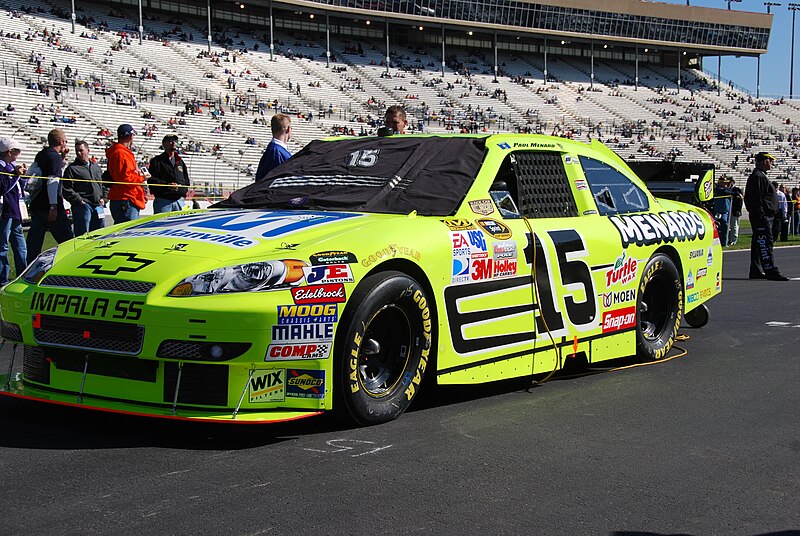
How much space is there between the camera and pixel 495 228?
209 inches

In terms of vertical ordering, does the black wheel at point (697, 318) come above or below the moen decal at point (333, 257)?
below

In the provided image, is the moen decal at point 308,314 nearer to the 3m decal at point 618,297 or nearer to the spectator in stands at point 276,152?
the 3m decal at point 618,297

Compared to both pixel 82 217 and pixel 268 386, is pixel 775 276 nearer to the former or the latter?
pixel 82 217

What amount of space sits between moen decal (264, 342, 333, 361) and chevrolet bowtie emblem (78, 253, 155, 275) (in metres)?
0.74

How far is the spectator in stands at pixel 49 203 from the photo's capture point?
408 inches

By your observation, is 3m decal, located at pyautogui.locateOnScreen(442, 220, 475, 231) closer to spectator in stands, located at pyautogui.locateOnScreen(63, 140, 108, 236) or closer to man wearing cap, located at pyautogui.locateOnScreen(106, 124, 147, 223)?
man wearing cap, located at pyautogui.locateOnScreen(106, 124, 147, 223)

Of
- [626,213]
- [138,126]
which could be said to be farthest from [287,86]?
[626,213]

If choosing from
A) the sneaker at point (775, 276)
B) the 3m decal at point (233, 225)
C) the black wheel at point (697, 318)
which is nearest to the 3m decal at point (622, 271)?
the 3m decal at point (233, 225)

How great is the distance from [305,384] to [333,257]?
61 cm

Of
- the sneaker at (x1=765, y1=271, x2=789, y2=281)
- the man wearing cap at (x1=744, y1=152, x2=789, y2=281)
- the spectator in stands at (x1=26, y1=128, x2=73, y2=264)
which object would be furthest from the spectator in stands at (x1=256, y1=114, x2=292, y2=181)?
the sneaker at (x1=765, y1=271, x2=789, y2=281)

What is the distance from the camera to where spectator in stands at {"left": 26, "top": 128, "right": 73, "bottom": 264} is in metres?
10.4

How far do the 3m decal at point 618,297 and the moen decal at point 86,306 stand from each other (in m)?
3.15

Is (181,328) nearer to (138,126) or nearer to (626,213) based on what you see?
(626,213)

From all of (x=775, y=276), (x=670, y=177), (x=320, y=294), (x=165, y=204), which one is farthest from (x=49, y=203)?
(x=775, y=276)
